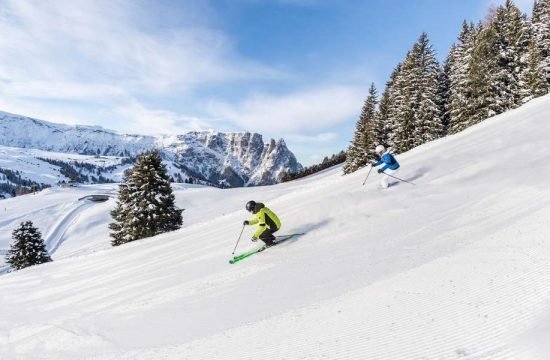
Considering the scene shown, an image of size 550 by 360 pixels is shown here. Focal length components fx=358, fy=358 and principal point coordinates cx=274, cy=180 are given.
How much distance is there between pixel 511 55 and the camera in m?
37.5

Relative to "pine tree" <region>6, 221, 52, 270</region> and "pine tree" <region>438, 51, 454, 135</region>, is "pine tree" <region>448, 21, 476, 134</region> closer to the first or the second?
"pine tree" <region>438, 51, 454, 135</region>

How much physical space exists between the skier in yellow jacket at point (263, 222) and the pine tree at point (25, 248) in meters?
36.0

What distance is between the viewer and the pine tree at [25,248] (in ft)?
123

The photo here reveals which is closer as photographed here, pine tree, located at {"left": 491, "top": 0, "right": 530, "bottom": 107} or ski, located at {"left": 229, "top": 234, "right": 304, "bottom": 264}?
ski, located at {"left": 229, "top": 234, "right": 304, "bottom": 264}

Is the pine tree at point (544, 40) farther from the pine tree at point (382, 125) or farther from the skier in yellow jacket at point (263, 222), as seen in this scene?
the skier in yellow jacket at point (263, 222)

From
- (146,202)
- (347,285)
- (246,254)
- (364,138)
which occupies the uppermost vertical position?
(364,138)

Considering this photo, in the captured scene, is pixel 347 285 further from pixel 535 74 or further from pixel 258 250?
pixel 535 74

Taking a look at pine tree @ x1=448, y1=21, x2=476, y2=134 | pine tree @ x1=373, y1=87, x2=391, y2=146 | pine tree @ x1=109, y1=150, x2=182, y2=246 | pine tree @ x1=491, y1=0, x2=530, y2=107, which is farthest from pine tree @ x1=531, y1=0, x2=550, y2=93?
pine tree @ x1=109, y1=150, x2=182, y2=246

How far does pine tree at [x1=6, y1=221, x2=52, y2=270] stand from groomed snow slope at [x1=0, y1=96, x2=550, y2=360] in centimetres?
2424

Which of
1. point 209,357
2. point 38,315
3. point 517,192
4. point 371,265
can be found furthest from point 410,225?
point 38,315

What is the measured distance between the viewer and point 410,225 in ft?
38.2

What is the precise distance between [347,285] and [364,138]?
4053 cm

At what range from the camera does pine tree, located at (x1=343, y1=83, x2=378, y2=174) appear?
4600 cm

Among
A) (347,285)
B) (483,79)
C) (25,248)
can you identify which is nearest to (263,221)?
(347,285)
